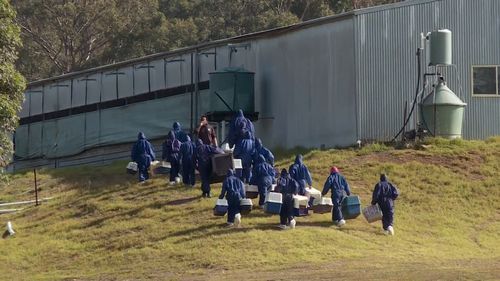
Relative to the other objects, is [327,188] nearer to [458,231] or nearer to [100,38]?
[458,231]

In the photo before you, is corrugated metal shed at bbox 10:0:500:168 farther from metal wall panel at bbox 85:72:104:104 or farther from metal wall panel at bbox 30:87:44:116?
metal wall panel at bbox 30:87:44:116

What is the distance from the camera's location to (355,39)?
3306 cm

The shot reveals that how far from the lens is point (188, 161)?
27500mm

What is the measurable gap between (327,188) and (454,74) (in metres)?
10.9

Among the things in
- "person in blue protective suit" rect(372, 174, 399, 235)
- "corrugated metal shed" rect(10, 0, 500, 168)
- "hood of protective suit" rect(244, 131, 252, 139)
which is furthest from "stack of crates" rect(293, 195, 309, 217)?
"corrugated metal shed" rect(10, 0, 500, 168)

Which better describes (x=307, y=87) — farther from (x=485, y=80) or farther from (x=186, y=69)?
(x=186, y=69)

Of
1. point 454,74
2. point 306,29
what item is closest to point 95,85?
point 306,29

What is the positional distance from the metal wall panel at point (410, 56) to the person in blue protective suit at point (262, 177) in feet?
28.4

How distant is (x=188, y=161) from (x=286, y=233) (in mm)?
5864

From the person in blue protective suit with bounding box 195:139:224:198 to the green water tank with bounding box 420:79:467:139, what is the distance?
27.0 feet

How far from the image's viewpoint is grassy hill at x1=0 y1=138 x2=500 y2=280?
66.5 ft

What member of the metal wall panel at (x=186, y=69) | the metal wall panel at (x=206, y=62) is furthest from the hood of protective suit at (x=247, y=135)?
the metal wall panel at (x=186, y=69)

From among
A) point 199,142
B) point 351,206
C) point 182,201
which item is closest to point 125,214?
point 182,201

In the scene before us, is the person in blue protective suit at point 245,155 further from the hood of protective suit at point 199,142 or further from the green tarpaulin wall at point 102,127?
the green tarpaulin wall at point 102,127
